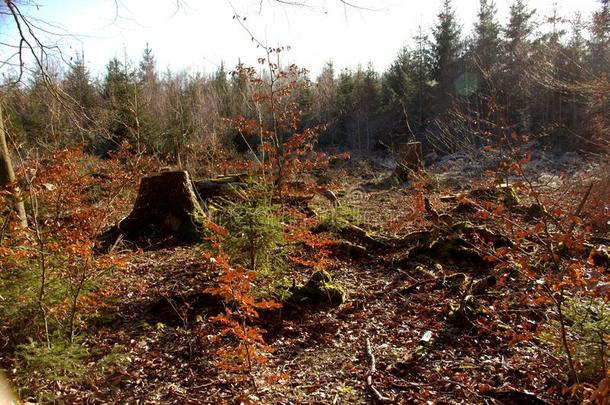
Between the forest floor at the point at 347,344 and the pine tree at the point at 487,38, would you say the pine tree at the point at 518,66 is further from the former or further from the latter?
the forest floor at the point at 347,344

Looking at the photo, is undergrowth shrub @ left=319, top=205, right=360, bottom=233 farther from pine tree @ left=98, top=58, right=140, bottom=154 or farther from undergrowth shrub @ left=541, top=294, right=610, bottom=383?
pine tree @ left=98, top=58, right=140, bottom=154

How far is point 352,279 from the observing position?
6312 mm

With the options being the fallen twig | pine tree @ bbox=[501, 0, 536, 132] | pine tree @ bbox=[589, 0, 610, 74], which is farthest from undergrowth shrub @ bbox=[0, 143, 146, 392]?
pine tree @ bbox=[501, 0, 536, 132]

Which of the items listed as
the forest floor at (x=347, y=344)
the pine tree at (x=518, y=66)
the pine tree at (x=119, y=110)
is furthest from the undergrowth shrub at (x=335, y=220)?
the pine tree at (x=518, y=66)

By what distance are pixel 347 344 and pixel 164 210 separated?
4843 mm

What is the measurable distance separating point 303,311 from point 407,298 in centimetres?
148

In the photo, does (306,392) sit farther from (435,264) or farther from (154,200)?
(154,200)

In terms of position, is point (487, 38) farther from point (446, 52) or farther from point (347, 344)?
point (347, 344)

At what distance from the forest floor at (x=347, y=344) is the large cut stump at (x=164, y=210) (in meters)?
1.19

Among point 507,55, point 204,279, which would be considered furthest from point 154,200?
point 507,55

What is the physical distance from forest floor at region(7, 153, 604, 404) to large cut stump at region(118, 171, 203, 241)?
119 centimetres

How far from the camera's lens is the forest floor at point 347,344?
11.4ft

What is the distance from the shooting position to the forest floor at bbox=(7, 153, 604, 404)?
3.46m

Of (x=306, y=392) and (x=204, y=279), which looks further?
(x=204, y=279)
